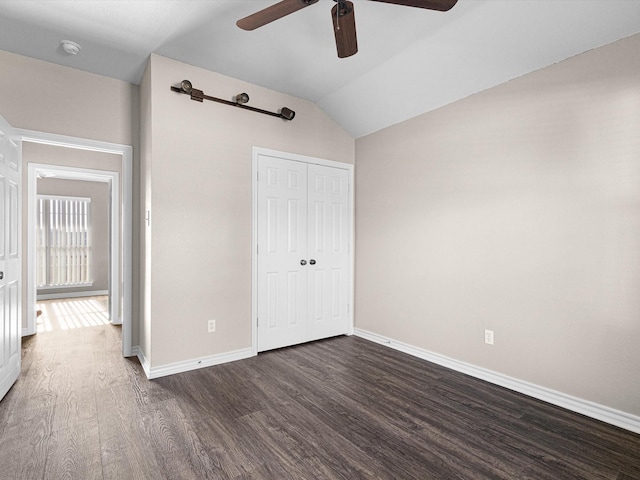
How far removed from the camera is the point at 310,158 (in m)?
4.00

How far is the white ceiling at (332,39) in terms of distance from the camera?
7.68ft

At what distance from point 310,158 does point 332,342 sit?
7.01 feet

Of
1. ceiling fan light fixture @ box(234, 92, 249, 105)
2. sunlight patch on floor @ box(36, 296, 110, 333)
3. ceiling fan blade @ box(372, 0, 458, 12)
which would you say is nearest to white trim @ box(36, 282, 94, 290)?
sunlight patch on floor @ box(36, 296, 110, 333)

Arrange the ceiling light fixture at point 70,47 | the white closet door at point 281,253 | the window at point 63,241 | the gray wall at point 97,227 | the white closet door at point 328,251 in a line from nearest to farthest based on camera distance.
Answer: the ceiling light fixture at point 70,47 < the white closet door at point 281,253 < the white closet door at point 328,251 < the window at point 63,241 < the gray wall at point 97,227

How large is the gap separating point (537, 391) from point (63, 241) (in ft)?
27.2

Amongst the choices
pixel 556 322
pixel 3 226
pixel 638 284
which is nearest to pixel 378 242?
pixel 556 322

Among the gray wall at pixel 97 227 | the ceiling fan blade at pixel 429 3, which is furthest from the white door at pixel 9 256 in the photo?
the gray wall at pixel 97 227

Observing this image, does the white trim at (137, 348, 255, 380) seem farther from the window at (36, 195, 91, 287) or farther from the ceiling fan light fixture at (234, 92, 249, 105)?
the window at (36, 195, 91, 287)

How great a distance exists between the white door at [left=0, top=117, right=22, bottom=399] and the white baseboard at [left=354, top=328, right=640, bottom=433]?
11.3 feet

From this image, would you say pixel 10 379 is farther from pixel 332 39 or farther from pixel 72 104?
pixel 332 39

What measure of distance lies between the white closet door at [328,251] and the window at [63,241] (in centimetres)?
576

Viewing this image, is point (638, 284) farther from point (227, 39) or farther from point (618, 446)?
point (227, 39)

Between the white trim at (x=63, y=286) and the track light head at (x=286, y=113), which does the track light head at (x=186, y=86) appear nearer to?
the track light head at (x=286, y=113)

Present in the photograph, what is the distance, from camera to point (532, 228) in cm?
273
